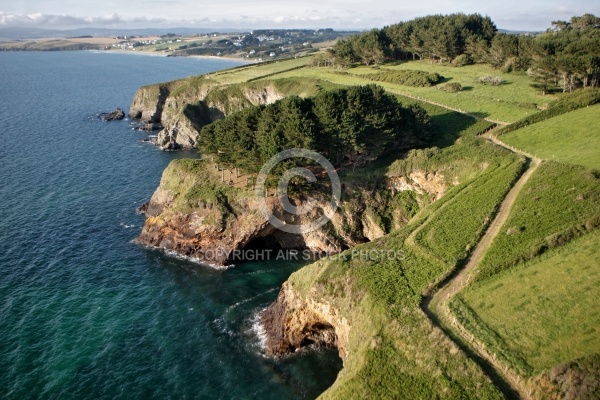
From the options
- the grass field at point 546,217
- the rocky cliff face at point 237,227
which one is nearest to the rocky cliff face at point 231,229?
the rocky cliff face at point 237,227

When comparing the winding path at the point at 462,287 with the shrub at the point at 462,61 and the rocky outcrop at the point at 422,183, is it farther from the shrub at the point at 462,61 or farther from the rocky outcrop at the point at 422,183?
the shrub at the point at 462,61

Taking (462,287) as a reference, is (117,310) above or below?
below

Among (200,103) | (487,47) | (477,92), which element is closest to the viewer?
(477,92)

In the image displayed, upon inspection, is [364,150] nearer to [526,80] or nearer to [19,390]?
[19,390]

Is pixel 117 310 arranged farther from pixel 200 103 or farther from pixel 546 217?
pixel 200 103

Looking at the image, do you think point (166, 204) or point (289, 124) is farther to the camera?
point (166, 204)

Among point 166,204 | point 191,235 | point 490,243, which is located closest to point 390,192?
point 490,243

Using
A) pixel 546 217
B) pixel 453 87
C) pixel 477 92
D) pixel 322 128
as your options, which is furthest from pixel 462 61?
pixel 546 217
